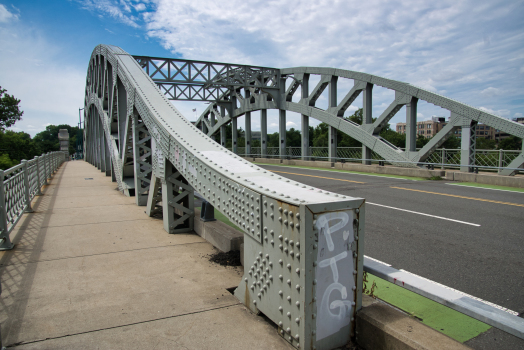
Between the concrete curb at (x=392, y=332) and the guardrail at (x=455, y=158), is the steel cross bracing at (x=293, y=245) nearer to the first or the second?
the concrete curb at (x=392, y=332)

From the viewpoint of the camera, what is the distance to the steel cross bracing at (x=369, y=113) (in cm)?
1656

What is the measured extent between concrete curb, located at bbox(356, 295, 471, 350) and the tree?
5914cm

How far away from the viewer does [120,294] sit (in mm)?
3895

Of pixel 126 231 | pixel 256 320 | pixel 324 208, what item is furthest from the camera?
pixel 126 231

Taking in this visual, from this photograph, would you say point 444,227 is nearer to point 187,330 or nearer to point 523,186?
point 187,330

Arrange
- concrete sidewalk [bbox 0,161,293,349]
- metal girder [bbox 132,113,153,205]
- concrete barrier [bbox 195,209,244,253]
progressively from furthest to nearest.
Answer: metal girder [bbox 132,113,153,205] < concrete barrier [bbox 195,209,244,253] < concrete sidewalk [bbox 0,161,293,349]

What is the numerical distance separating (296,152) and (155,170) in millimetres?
24400

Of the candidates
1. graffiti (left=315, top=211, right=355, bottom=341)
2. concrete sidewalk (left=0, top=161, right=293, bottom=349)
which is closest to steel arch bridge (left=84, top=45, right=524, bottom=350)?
graffiti (left=315, top=211, right=355, bottom=341)

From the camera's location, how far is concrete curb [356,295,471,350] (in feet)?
7.91

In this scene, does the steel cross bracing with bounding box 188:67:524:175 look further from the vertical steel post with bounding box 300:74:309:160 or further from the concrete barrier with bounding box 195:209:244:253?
the concrete barrier with bounding box 195:209:244:253

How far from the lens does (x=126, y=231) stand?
6527 mm

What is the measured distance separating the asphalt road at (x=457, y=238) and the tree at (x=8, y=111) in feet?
183

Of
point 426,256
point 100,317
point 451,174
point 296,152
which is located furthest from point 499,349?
point 296,152

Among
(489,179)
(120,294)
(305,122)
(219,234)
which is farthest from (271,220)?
(305,122)
